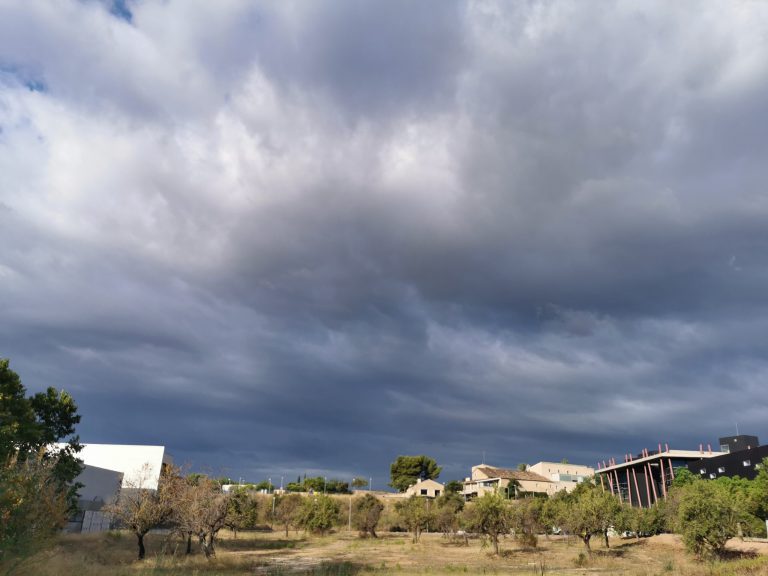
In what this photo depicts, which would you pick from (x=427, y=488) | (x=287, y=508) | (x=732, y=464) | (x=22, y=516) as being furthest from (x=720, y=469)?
(x=22, y=516)

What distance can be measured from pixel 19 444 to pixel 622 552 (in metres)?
59.9

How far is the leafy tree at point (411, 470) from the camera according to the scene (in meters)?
178

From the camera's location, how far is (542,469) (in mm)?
184250

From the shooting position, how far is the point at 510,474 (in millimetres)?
166875

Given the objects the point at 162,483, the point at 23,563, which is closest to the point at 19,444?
the point at 162,483

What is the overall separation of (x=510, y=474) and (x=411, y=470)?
1293 inches

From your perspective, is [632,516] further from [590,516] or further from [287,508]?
[287,508]

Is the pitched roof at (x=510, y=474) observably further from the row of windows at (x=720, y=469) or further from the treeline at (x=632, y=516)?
the row of windows at (x=720, y=469)

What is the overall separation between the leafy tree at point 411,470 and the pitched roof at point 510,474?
17756 mm

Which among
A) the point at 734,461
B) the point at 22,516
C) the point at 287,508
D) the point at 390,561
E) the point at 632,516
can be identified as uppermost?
the point at 734,461

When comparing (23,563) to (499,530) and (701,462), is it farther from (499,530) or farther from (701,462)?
(701,462)

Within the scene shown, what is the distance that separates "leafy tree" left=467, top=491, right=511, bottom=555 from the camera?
62562 millimetres

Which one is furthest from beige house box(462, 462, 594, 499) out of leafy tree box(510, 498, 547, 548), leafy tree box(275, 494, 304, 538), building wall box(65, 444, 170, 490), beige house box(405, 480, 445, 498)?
building wall box(65, 444, 170, 490)

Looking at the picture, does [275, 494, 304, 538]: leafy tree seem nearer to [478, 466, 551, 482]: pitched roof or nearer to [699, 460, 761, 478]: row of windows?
[478, 466, 551, 482]: pitched roof
